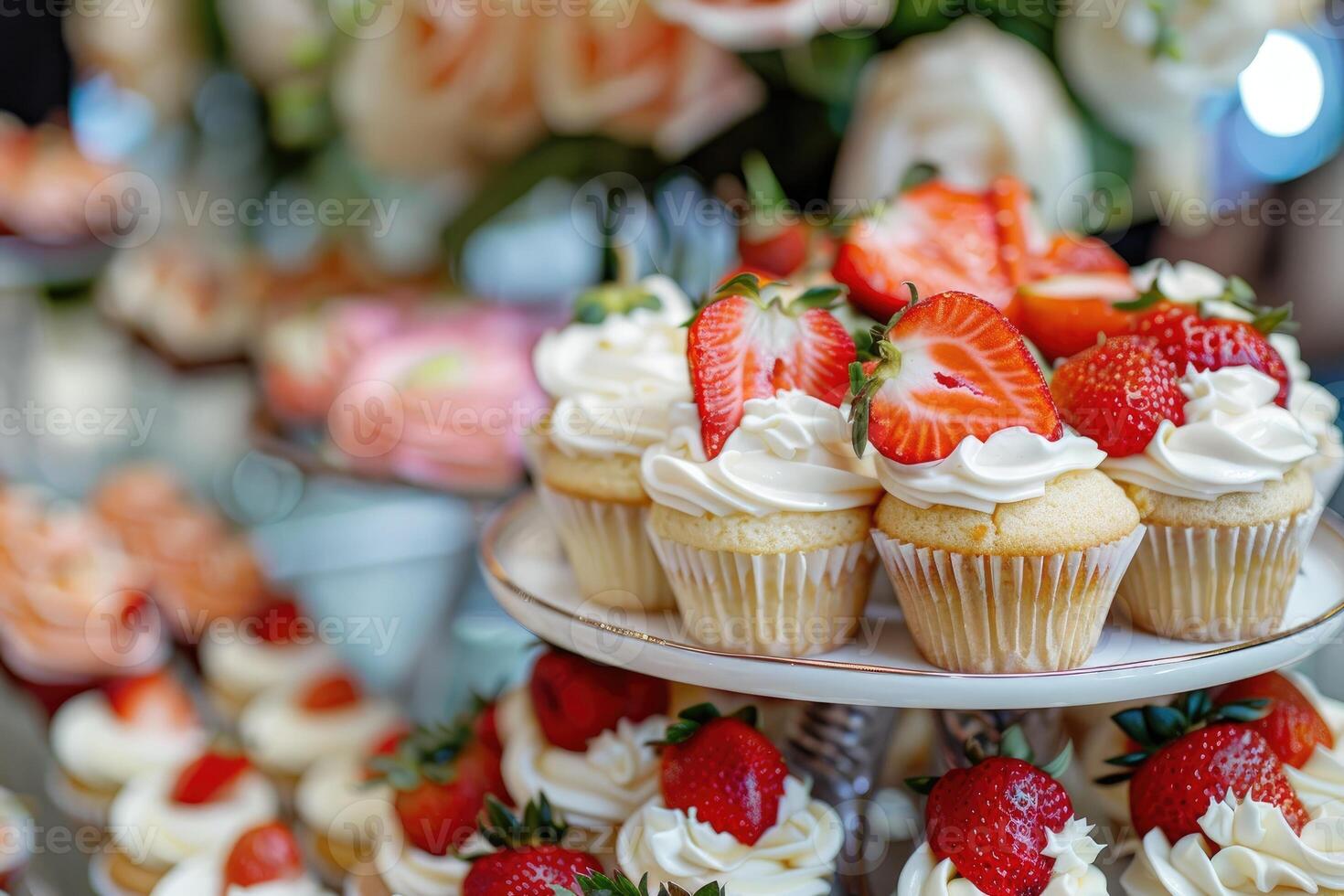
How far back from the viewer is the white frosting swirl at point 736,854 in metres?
0.97

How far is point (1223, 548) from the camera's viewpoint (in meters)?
→ 0.97

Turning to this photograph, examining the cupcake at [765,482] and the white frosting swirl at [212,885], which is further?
the white frosting swirl at [212,885]

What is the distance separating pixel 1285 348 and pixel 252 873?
3.89 feet

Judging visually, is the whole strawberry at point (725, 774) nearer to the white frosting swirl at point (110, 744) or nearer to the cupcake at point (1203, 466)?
the cupcake at point (1203, 466)

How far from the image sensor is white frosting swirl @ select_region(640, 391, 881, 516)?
955 millimetres

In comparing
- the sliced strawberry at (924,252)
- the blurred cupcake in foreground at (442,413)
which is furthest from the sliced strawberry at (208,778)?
the sliced strawberry at (924,252)

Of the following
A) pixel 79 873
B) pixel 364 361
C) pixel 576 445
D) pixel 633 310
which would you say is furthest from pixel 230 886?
pixel 364 361

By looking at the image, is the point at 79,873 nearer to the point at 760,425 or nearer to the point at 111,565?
the point at 111,565

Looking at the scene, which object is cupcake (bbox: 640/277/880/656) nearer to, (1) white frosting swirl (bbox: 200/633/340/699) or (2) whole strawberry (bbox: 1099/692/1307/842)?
(2) whole strawberry (bbox: 1099/692/1307/842)

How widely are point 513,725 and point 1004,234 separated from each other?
74 centimetres

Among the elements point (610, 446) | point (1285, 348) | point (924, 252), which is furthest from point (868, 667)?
point (1285, 348)

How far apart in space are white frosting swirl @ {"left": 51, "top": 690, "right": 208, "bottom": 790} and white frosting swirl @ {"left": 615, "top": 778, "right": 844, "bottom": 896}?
83 cm

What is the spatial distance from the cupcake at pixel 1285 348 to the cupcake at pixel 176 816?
1178 millimetres

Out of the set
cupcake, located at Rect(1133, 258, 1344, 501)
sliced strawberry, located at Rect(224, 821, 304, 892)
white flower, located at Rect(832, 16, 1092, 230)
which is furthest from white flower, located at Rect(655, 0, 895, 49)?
sliced strawberry, located at Rect(224, 821, 304, 892)
